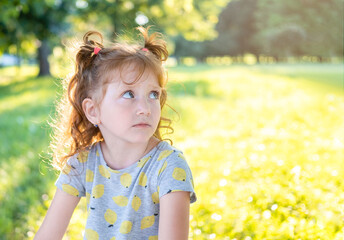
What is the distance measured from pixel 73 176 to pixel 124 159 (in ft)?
0.95

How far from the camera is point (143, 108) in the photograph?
6.42ft

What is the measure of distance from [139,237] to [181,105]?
28.3 feet

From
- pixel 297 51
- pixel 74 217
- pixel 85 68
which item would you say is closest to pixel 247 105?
pixel 74 217

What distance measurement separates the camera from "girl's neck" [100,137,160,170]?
81.1 inches

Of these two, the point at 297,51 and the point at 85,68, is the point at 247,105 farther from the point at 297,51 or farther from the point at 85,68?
the point at 297,51

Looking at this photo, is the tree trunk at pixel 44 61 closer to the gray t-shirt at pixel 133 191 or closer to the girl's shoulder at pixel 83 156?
the girl's shoulder at pixel 83 156

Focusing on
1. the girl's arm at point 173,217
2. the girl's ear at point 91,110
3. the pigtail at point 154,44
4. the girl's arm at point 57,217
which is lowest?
the girl's arm at point 57,217

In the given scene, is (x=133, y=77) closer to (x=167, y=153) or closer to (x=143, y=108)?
(x=143, y=108)

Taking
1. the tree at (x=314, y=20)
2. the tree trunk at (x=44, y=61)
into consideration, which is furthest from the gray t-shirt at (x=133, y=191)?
the tree trunk at (x=44, y=61)

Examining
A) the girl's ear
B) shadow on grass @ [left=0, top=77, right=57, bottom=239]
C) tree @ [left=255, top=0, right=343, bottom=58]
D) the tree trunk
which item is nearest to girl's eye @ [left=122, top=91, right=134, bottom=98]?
the girl's ear

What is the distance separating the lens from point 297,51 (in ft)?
A: 73.4

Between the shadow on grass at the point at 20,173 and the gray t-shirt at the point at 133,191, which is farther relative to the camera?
the shadow on grass at the point at 20,173

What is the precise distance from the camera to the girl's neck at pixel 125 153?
206 centimetres

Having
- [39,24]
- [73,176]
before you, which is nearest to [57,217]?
[73,176]
